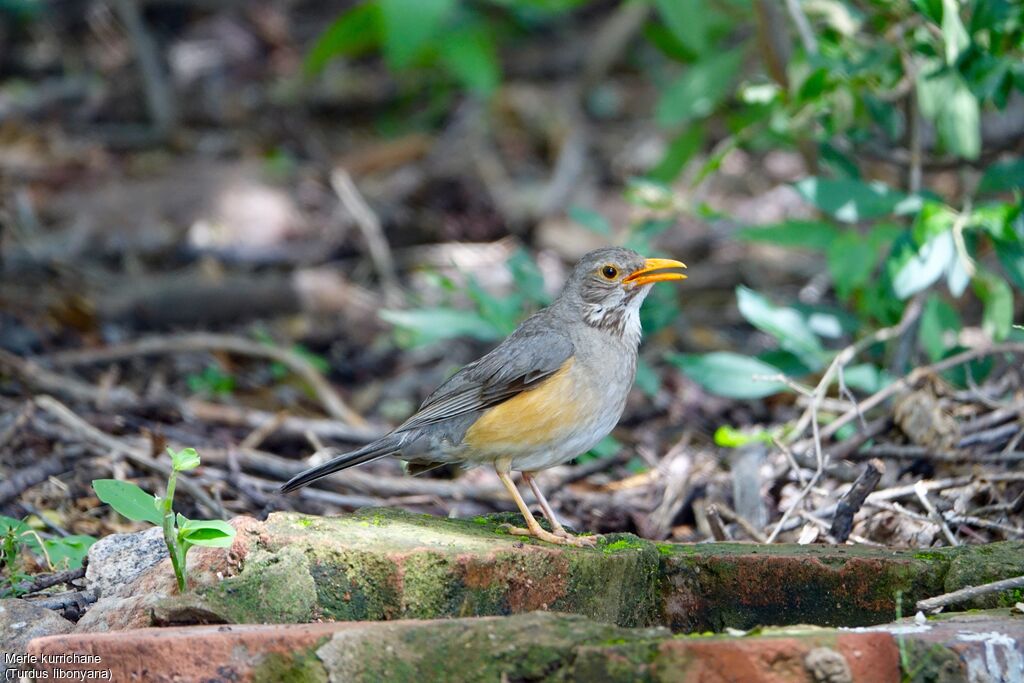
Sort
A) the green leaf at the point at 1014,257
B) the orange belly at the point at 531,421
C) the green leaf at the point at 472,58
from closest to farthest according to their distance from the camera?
the orange belly at the point at 531,421 < the green leaf at the point at 1014,257 < the green leaf at the point at 472,58

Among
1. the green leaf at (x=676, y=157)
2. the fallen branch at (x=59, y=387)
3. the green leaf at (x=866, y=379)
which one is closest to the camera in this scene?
the green leaf at (x=866, y=379)

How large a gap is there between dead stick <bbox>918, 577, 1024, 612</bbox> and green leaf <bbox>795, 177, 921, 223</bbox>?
2560 mm

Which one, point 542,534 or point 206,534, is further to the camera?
point 542,534

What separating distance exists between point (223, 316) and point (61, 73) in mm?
5290

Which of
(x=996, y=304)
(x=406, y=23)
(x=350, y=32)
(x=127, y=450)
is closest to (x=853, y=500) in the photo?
(x=996, y=304)

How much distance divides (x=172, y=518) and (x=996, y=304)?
3870 millimetres

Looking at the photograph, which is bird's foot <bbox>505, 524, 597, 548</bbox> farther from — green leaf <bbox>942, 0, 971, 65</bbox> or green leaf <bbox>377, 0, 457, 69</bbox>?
green leaf <bbox>377, 0, 457, 69</bbox>

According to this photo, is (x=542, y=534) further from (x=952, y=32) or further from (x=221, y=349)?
(x=221, y=349)

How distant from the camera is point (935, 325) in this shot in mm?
5949

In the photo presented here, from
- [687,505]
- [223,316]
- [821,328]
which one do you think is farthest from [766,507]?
[223,316]

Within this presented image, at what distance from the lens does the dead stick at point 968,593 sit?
11.6 ft

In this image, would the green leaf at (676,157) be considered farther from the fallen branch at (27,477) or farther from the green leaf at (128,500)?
the green leaf at (128,500)

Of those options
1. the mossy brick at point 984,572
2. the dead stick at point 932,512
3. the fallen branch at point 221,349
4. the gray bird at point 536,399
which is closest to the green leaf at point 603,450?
the gray bird at point 536,399

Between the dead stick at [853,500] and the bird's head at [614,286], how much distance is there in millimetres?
1259
